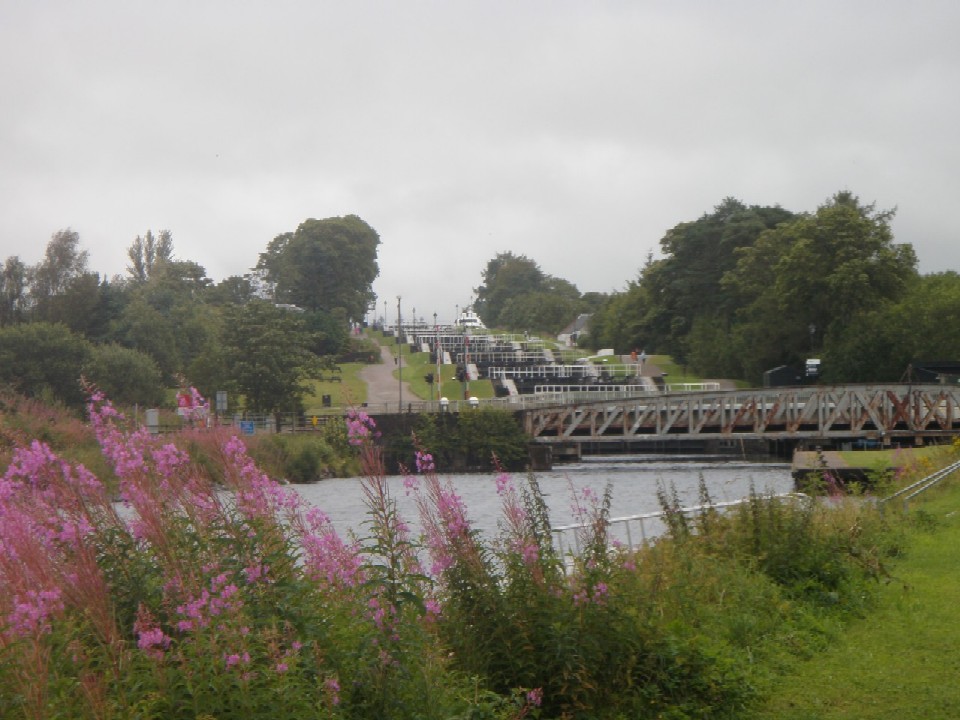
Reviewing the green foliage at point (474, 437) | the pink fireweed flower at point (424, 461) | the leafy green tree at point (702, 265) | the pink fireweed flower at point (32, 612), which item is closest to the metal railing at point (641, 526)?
the pink fireweed flower at point (424, 461)

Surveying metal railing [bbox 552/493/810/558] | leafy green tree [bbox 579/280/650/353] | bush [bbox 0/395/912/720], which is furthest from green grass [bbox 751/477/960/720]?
leafy green tree [bbox 579/280/650/353]

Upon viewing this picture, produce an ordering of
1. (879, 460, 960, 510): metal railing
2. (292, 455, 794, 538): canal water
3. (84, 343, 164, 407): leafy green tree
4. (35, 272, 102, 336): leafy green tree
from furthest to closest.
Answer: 1. (35, 272, 102, 336): leafy green tree
2. (84, 343, 164, 407): leafy green tree
3. (292, 455, 794, 538): canal water
4. (879, 460, 960, 510): metal railing

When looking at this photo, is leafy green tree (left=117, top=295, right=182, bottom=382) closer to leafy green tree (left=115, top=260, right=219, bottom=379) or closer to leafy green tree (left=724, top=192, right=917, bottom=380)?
leafy green tree (left=115, top=260, right=219, bottom=379)

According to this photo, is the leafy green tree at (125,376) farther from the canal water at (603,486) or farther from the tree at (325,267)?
the tree at (325,267)

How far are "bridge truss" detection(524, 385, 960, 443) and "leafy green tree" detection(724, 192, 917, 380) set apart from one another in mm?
7794

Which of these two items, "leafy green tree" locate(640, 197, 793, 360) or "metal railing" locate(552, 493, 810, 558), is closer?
"metal railing" locate(552, 493, 810, 558)

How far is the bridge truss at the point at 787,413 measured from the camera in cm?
7044

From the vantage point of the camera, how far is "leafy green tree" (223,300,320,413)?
258 feet

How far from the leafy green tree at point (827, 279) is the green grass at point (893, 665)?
68.2m

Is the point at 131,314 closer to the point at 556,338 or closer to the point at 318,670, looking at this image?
the point at 318,670

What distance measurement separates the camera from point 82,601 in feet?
25.0

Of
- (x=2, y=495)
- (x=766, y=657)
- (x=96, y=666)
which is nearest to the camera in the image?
(x=96, y=666)

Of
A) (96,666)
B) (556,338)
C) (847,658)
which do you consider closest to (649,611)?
(847,658)

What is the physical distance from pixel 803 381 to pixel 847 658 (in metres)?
76.8
